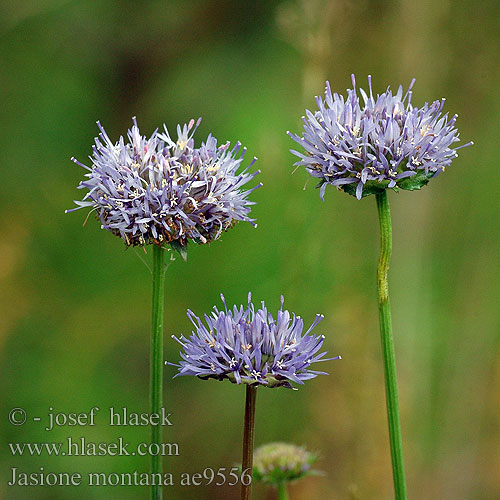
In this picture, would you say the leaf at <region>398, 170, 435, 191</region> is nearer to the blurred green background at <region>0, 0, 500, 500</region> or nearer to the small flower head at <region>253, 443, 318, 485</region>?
the small flower head at <region>253, 443, 318, 485</region>

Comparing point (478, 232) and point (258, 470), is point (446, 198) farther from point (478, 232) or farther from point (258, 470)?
point (258, 470)

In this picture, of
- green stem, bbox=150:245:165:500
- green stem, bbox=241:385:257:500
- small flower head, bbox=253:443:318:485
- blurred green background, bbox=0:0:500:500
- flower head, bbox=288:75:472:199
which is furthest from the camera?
blurred green background, bbox=0:0:500:500

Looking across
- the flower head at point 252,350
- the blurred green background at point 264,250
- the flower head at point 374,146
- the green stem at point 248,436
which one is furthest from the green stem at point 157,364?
the blurred green background at point 264,250

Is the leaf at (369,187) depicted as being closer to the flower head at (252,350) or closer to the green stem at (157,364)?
the flower head at (252,350)

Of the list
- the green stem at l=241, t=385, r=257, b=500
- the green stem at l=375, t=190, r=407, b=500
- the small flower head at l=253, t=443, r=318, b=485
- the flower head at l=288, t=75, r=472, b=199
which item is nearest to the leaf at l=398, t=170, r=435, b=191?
the flower head at l=288, t=75, r=472, b=199

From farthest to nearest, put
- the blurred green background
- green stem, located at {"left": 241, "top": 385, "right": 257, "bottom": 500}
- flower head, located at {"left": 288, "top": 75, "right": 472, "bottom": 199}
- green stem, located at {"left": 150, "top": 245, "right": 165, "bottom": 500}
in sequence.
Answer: the blurred green background → flower head, located at {"left": 288, "top": 75, "right": 472, "bottom": 199} → green stem, located at {"left": 150, "top": 245, "right": 165, "bottom": 500} → green stem, located at {"left": 241, "top": 385, "right": 257, "bottom": 500}

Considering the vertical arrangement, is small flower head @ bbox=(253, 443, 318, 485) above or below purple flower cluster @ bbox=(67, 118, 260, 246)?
below

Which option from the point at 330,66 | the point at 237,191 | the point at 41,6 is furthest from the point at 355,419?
the point at 41,6

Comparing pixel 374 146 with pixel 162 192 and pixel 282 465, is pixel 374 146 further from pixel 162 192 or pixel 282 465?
pixel 282 465
